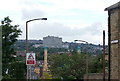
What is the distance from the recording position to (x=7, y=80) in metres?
51.4

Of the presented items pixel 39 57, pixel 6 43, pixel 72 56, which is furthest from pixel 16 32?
pixel 39 57

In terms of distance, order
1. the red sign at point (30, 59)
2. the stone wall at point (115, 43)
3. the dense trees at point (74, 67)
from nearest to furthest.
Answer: the red sign at point (30, 59)
the stone wall at point (115, 43)
the dense trees at point (74, 67)

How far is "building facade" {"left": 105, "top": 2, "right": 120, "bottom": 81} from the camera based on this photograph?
39438mm

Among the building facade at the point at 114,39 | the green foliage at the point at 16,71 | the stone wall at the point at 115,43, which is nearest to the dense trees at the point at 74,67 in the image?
the green foliage at the point at 16,71

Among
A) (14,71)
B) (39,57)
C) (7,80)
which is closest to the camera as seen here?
(7,80)

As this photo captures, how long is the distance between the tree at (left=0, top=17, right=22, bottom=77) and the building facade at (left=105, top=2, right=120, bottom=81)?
16.9m

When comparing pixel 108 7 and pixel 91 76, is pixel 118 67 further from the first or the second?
pixel 91 76

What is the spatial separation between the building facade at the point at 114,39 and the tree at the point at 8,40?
55.6 ft

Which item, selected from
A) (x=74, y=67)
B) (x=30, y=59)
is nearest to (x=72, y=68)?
(x=74, y=67)

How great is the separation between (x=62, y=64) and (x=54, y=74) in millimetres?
3843

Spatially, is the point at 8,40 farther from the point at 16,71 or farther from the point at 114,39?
the point at 114,39

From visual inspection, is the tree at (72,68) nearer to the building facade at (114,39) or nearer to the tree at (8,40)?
the tree at (8,40)

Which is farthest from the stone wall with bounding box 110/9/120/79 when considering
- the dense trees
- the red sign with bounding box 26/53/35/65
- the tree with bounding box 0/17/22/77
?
the dense trees

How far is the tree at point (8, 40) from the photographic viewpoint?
52.9 meters
